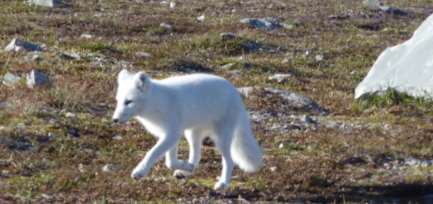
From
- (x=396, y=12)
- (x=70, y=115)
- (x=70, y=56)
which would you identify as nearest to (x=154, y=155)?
(x=70, y=115)

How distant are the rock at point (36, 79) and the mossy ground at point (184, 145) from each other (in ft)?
0.70

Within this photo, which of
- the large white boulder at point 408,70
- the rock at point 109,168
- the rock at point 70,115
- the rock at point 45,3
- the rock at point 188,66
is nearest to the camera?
the rock at point 109,168

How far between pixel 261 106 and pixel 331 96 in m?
2.30

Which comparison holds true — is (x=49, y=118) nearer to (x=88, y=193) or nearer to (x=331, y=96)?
(x=88, y=193)

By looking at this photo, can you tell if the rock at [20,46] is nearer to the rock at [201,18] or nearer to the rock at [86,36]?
the rock at [86,36]

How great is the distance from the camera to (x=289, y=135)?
15492 mm

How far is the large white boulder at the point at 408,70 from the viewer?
18.9 meters

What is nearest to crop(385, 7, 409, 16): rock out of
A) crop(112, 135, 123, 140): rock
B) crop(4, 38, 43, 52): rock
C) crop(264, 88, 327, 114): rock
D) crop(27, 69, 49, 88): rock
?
crop(4, 38, 43, 52): rock

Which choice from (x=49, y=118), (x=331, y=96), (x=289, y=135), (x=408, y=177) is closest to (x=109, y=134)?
(x=49, y=118)

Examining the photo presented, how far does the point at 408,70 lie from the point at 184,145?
5999 millimetres

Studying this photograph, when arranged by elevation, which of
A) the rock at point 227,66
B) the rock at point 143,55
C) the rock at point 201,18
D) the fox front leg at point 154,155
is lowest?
the rock at point 201,18

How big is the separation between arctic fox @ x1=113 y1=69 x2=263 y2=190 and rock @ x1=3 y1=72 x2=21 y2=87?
18.8 feet

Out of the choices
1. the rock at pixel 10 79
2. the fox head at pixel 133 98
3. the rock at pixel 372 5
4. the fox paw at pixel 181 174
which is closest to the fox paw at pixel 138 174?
the fox head at pixel 133 98

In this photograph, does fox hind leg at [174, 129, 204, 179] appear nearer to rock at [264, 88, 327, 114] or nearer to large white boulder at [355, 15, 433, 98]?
rock at [264, 88, 327, 114]
